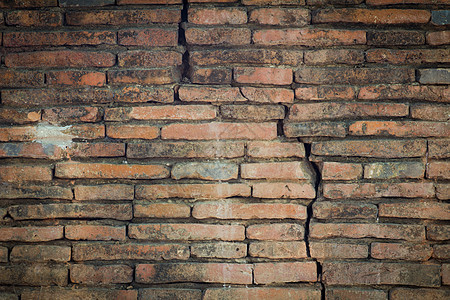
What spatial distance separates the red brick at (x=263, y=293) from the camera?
1812 millimetres

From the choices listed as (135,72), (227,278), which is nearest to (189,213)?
(227,278)

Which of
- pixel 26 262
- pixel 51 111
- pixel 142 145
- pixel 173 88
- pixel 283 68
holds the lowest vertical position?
pixel 26 262

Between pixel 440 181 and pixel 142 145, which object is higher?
pixel 142 145

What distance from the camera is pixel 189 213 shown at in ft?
6.06

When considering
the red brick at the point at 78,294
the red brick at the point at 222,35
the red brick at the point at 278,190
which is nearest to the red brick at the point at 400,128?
the red brick at the point at 278,190

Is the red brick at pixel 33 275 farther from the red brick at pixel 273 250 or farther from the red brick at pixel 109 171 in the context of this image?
the red brick at pixel 273 250

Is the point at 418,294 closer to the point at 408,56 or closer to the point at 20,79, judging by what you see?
the point at 408,56

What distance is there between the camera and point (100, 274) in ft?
6.01

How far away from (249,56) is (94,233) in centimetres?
123

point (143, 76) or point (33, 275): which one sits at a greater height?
point (143, 76)

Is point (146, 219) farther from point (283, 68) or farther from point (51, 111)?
point (283, 68)

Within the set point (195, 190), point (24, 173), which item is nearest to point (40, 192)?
point (24, 173)

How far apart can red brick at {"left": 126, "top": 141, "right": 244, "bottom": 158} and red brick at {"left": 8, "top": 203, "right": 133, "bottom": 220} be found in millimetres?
294

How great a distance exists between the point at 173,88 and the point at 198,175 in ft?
1.57
